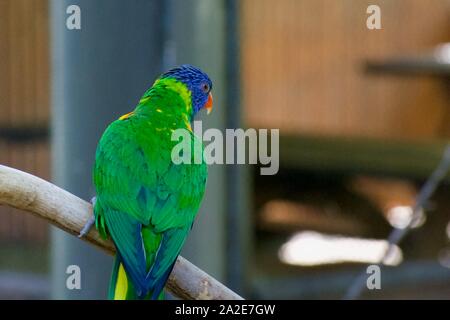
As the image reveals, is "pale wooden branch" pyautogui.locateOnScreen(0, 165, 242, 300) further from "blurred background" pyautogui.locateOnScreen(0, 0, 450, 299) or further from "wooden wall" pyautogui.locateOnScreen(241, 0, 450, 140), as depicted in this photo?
"wooden wall" pyautogui.locateOnScreen(241, 0, 450, 140)

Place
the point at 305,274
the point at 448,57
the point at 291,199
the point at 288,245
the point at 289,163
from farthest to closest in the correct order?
the point at 448,57 → the point at 291,199 → the point at 288,245 → the point at 289,163 → the point at 305,274

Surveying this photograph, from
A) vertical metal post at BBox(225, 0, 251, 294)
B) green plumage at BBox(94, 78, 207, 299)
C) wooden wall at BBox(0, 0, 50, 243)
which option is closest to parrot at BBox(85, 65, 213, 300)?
green plumage at BBox(94, 78, 207, 299)

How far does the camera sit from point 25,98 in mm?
1420

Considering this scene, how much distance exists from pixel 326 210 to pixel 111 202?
1.81m

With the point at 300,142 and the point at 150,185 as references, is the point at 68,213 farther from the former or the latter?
the point at 300,142

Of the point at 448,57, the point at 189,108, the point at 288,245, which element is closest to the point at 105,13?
the point at 189,108

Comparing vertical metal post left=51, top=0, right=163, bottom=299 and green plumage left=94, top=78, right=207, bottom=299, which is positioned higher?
vertical metal post left=51, top=0, right=163, bottom=299

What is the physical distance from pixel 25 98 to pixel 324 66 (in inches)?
32.6

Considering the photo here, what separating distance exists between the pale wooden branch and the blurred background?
0.09 m

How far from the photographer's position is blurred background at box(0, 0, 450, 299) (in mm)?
571

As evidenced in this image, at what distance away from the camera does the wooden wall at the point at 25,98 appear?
1.29m

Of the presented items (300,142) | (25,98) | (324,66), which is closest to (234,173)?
(25,98)
